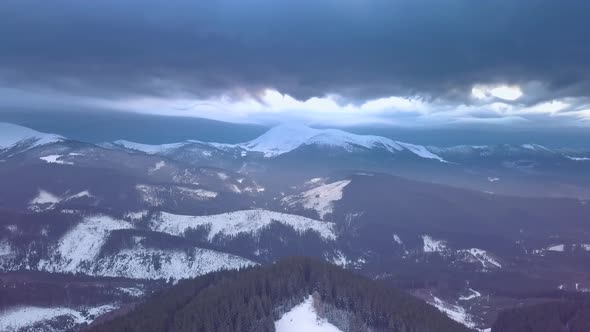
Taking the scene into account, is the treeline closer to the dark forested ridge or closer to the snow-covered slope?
the dark forested ridge

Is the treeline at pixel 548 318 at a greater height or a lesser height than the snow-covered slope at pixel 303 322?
lesser

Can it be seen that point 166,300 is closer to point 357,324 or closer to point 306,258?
point 306,258

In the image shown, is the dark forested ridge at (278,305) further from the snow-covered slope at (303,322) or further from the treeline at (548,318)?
the treeline at (548,318)

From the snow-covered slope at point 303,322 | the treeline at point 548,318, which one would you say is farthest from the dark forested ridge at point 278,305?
the treeline at point 548,318

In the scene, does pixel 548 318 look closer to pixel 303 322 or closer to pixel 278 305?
pixel 303 322

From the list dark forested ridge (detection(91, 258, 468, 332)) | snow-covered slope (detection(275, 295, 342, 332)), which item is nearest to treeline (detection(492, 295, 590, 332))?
dark forested ridge (detection(91, 258, 468, 332))

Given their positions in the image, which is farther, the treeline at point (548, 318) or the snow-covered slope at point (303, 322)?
the treeline at point (548, 318)

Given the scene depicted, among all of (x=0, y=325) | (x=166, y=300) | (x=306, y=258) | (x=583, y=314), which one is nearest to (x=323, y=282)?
(x=306, y=258)

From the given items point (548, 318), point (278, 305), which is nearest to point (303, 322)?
point (278, 305)
